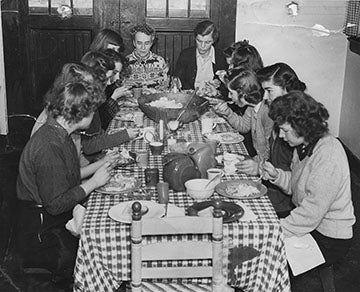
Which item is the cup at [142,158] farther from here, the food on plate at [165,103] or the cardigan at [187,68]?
the cardigan at [187,68]

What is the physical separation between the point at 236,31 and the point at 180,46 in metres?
0.60

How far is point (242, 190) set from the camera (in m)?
3.13

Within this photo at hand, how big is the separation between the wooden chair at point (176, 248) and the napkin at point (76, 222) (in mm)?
590

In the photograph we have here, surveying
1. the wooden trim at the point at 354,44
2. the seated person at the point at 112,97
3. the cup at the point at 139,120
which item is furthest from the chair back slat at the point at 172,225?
the wooden trim at the point at 354,44

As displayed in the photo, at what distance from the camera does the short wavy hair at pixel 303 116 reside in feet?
10.3

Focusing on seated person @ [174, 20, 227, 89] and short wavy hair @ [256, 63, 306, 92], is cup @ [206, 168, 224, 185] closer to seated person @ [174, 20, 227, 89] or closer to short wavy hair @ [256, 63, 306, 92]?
short wavy hair @ [256, 63, 306, 92]

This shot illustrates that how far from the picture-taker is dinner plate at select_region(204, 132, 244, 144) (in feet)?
13.5

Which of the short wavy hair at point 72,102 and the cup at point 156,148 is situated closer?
the short wavy hair at point 72,102

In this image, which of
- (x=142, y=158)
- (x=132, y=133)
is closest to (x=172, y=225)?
(x=142, y=158)

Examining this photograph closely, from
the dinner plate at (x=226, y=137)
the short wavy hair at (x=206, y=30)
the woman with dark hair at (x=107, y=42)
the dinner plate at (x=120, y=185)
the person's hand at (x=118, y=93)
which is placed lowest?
the dinner plate at (x=120, y=185)

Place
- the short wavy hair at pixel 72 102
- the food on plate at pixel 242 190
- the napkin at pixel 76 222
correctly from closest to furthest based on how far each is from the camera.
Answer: the napkin at pixel 76 222, the food on plate at pixel 242 190, the short wavy hair at pixel 72 102

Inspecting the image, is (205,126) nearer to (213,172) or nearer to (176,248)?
(213,172)

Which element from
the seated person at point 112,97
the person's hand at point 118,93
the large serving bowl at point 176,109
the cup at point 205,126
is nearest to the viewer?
the cup at point 205,126

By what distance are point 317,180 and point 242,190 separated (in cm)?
36
